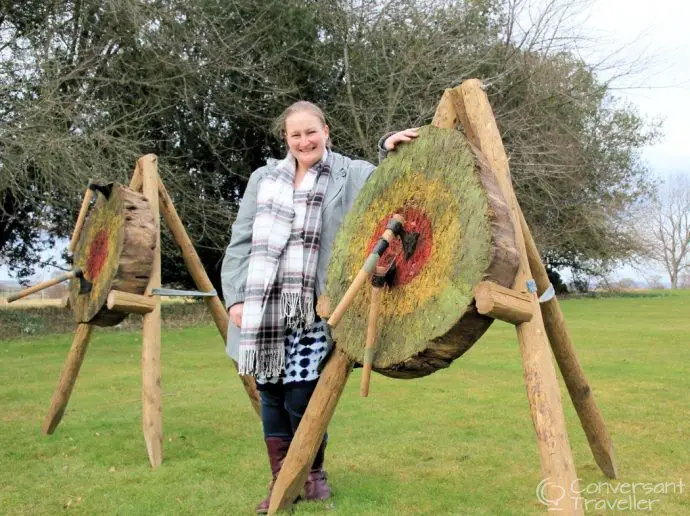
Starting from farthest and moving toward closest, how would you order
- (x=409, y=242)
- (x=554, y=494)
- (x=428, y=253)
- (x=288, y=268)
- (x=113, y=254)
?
(x=113, y=254), (x=288, y=268), (x=409, y=242), (x=428, y=253), (x=554, y=494)

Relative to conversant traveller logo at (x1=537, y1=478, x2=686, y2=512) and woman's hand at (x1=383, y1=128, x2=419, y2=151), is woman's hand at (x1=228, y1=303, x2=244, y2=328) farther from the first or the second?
conversant traveller logo at (x1=537, y1=478, x2=686, y2=512)

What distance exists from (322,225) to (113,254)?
221 centimetres

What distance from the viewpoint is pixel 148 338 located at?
5496 mm

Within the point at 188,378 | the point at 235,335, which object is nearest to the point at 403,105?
the point at 188,378

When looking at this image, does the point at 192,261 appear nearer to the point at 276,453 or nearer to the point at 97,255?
the point at 97,255

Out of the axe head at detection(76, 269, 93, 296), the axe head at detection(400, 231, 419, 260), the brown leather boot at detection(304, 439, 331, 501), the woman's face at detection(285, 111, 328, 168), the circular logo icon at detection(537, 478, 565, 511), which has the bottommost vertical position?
the brown leather boot at detection(304, 439, 331, 501)

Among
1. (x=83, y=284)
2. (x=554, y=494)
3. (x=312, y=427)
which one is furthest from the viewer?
(x=83, y=284)

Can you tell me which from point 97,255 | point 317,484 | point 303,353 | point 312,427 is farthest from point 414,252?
point 97,255

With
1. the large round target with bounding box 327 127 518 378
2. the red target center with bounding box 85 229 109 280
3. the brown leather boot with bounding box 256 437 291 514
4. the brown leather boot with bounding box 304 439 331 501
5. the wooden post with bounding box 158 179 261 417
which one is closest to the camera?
the large round target with bounding box 327 127 518 378

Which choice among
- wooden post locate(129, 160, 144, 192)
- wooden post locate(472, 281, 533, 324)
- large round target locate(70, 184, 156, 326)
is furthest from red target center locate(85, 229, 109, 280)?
wooden post locate(472, 281, 533, 324)

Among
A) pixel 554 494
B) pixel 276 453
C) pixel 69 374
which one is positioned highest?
pixel 69 374

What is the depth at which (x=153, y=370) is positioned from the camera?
215 inches

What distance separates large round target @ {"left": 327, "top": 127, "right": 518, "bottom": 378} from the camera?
2975 millimetres

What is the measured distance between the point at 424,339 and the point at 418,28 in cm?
1511
